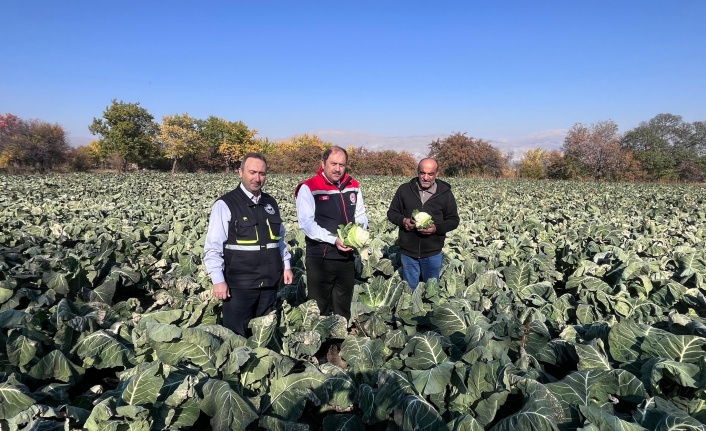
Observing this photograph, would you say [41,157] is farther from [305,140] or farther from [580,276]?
[580,276]

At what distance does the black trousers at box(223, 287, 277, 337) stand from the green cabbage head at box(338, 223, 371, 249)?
0.89 m

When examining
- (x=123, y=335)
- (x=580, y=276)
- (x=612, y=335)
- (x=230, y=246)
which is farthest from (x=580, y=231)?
(x=123, y=335)

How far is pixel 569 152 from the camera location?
57.4 meters

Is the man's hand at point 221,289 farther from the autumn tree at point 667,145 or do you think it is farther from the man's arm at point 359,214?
the autumn tree at point 667,145

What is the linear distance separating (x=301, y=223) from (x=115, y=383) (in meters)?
2.30

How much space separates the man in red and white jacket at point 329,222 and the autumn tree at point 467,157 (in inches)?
2181

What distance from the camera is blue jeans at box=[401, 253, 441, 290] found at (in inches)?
201

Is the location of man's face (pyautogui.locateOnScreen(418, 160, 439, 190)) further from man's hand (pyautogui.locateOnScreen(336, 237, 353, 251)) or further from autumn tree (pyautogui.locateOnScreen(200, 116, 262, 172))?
autumn tree (pyautogui.locateOnScreen(200, 116, 262, 172))

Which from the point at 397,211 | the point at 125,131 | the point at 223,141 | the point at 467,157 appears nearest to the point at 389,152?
the point at 467,157

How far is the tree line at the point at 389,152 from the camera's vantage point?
54.7m

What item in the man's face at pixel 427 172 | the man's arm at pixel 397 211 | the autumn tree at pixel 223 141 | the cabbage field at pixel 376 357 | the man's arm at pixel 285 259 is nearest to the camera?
the cabbage field at pixel 376 357

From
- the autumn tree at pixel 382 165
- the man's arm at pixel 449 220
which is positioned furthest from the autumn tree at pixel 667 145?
the man's arm at pixel 449 220

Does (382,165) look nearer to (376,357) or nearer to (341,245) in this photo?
(341,245)

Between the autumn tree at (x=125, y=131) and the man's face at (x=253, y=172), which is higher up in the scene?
the autumn tree at (x=125, y=131)
